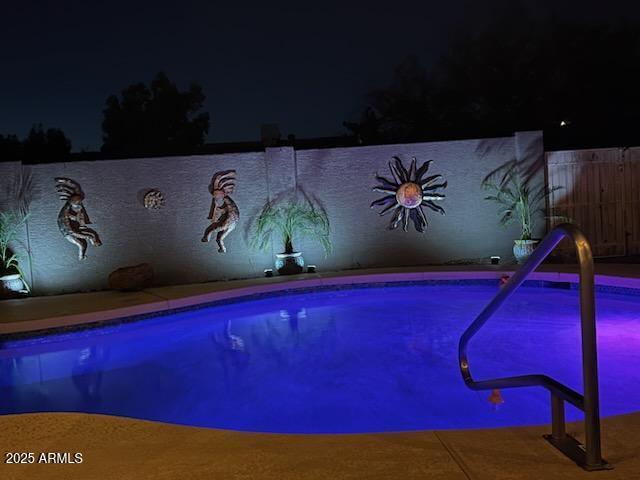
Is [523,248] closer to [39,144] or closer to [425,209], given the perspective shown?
[425,209]

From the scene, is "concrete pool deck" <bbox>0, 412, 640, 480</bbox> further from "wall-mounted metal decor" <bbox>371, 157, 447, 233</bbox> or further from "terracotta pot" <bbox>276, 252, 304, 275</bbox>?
"wall-mounted metal decor" <bbox>371, 157, 447, 233</bbox>

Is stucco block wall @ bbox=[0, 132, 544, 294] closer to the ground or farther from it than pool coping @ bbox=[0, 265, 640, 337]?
farther from it

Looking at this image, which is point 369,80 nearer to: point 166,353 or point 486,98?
point 486,98

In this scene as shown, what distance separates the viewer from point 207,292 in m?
8.16

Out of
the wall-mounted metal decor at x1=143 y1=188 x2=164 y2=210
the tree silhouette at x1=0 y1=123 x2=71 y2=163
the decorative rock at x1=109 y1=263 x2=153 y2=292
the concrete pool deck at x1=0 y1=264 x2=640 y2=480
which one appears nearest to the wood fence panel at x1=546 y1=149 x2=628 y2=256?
the wall-mounted metal decor at x1=143 y1=188 x2=164 y2=210

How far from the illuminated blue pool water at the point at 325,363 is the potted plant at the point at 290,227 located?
1301 mm

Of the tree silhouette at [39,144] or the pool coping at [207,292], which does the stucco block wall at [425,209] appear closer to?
the pool coping at [207,292]

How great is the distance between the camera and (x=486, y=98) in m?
18.1

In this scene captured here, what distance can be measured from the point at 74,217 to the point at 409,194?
5.58 metres

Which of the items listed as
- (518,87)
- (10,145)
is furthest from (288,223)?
(10,145)

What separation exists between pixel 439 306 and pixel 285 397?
12.5ft

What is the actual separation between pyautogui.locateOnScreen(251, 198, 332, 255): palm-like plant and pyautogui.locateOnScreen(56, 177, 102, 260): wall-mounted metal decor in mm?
2698

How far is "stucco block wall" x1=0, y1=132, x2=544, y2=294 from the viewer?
9.42 metres

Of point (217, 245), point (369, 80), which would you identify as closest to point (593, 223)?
point (217, 245)
